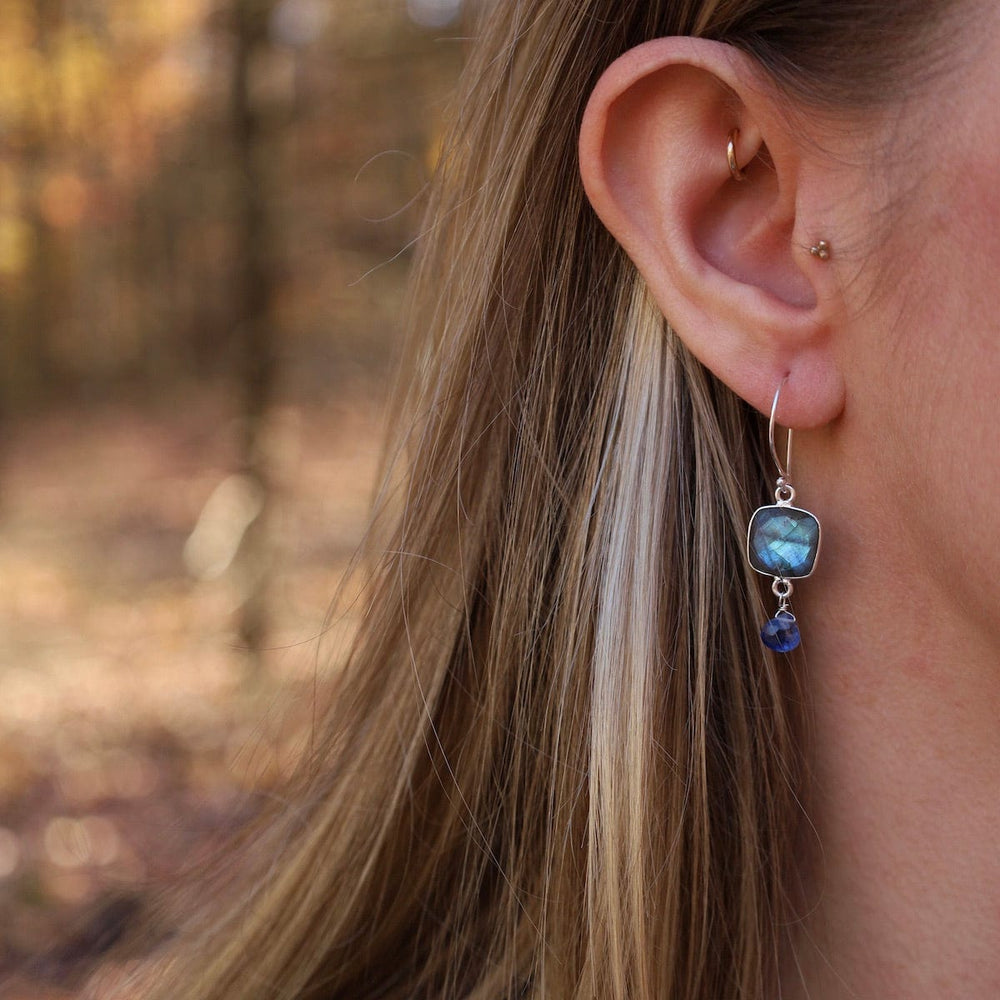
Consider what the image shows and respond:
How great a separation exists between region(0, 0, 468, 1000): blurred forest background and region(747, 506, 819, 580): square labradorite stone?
2.27 m

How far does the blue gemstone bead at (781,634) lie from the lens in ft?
3.48

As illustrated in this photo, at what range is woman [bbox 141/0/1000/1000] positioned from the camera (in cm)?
95

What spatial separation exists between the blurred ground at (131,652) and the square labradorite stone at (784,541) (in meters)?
0.49

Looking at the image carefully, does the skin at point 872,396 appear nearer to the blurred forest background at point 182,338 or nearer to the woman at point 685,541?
the woman at point 685,541

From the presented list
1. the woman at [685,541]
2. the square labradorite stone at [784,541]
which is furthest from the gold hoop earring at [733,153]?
the square labradorite stone at [784,541]

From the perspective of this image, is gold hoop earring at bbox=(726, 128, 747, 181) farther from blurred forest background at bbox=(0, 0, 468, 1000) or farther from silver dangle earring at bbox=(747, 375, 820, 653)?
Answer: blurred forest background at bbox=(0, 0, 468, 1000)

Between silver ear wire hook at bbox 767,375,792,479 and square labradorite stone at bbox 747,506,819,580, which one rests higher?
silver ear wire hook at bbox 767,375,792,479

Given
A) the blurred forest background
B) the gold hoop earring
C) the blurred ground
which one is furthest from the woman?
the blurred forest background

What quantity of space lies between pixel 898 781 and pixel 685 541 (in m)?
0.32

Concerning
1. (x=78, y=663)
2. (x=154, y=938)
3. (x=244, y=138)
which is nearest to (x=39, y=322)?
(x=78, y=663)

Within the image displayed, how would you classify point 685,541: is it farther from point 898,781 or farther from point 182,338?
point 182,338

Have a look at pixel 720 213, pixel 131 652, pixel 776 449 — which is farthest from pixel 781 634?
A: pixel 131 652

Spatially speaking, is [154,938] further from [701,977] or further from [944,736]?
[944,736]

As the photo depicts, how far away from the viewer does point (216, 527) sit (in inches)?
327
